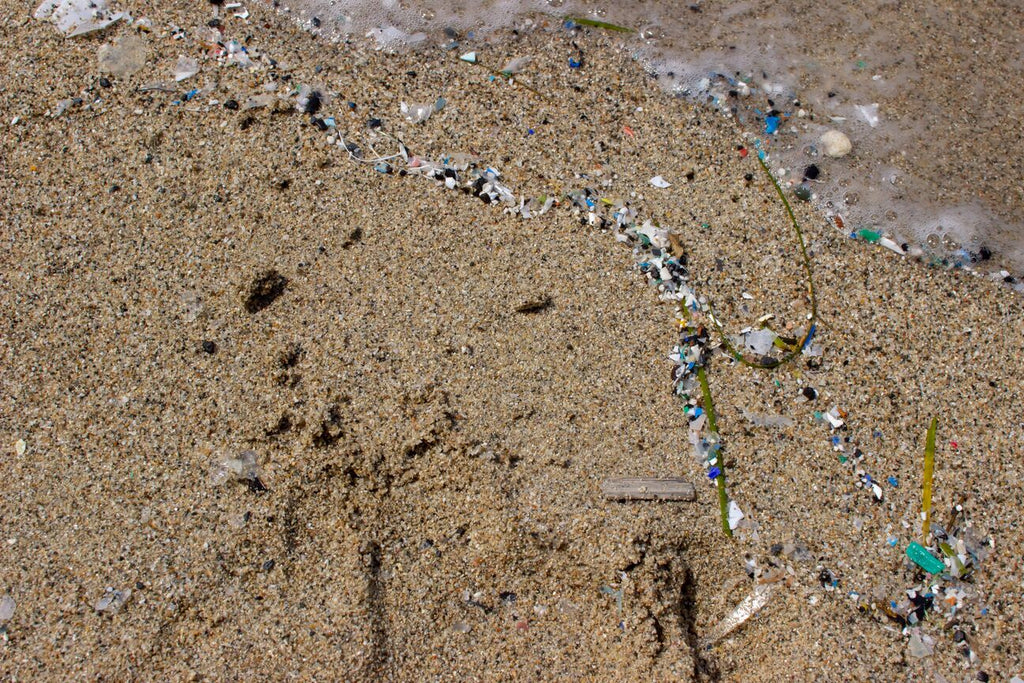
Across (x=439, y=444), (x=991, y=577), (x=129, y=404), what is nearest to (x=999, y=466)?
(x=991, y=577)

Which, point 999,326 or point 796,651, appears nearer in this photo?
point 796,651

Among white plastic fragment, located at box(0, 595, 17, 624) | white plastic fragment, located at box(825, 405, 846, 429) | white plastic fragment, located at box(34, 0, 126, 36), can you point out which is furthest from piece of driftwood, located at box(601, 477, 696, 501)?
white plastic fragment, located at box(34, 0, 126, 36)

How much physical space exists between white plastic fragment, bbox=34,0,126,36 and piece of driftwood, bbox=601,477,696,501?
241 cm

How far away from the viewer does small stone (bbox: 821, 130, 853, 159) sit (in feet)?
9.25

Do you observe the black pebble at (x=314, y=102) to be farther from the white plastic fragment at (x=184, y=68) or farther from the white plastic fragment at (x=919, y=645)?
the white plastic fragment at (x=919, y=645)

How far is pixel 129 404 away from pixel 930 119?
2916 millimetres

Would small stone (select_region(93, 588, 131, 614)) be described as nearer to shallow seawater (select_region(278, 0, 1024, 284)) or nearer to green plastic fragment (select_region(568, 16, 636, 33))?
shallow seawater (select_region(278, 0, 1024, 284))

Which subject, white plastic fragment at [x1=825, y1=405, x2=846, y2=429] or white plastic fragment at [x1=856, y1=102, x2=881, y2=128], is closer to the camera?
white plastic fragment at [x1=825, y1=405, x2=846, y2=429]

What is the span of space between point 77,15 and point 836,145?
9.22ft

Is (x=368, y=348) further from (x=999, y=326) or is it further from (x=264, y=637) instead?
(x=999, y=326)

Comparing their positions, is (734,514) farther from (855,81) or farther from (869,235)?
(855,81)

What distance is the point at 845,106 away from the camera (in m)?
2.89

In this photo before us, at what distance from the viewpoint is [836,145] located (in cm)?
282

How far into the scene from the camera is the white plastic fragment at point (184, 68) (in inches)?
106
